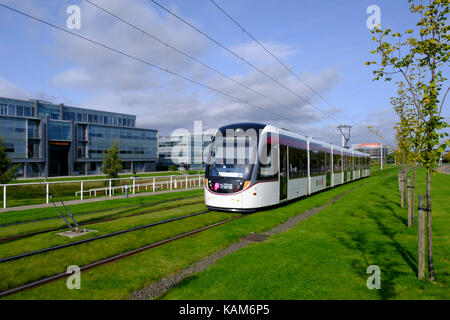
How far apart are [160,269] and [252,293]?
79.1 inches

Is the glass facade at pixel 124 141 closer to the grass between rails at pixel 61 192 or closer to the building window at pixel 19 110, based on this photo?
the building window at pixel 19 110

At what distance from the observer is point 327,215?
10844 millimetres

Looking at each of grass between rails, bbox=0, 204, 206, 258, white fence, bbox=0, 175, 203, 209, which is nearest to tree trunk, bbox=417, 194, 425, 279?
grass between rails, bbox=0, 204, 206, 258

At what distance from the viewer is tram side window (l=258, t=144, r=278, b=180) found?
435 inches

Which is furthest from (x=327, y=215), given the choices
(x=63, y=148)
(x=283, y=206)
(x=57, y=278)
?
(x=63, y=148)

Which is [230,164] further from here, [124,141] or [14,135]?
[124,141]

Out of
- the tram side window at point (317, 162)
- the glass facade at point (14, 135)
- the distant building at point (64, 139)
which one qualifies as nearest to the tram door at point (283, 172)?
the tram side window at point (317, 162)

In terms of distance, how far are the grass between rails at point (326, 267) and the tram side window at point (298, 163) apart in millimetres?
5105

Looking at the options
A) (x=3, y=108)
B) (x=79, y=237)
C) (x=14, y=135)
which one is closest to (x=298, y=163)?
(x=79, y=237)

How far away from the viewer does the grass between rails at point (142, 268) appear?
177 inches

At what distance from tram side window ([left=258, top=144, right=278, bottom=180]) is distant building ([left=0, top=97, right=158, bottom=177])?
146 ft

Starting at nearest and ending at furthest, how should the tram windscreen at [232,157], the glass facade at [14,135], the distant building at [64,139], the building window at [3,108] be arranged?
1. the tram windscreen at [232,157]
2. the glass facade at [14,135]
3. the distant building at [64,139]
4. the building window at [3,108]

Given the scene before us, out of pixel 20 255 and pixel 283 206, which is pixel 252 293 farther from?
pixel 283 206

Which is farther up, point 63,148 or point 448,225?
point 63,148
